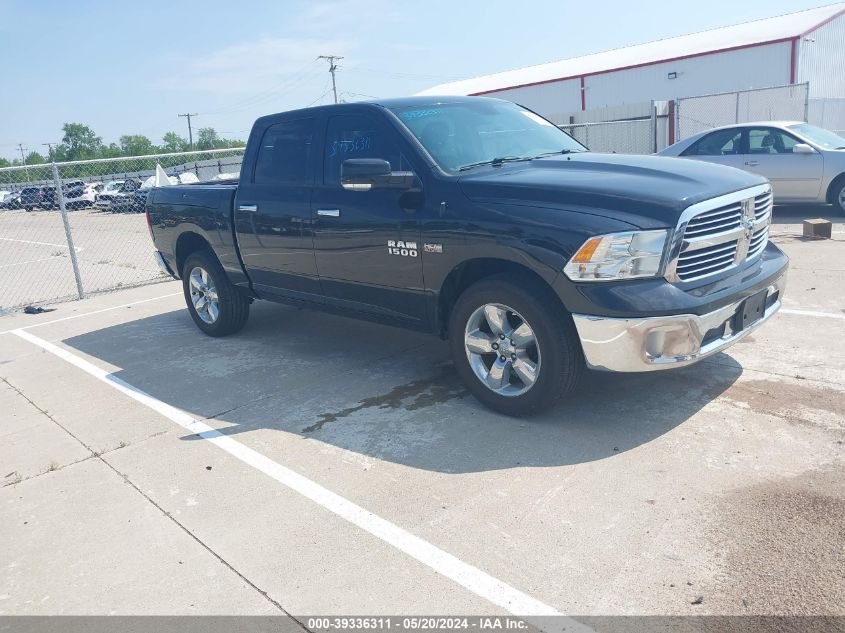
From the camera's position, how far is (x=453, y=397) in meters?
5.05

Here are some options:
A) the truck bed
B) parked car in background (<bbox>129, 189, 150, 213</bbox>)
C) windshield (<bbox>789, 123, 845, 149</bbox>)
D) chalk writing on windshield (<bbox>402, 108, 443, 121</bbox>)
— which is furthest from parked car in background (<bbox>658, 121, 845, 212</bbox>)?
parked car in background (<bbox>129, 189, 150, 213</bbox>)

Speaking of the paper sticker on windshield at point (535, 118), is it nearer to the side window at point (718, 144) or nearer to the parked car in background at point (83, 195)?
the side window at point (718, 144)

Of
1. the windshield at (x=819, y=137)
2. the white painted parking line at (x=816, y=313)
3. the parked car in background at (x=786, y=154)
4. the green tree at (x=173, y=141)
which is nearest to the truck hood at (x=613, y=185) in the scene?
the white painted parking line at (x=816, y=313)

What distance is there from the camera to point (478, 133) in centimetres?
526

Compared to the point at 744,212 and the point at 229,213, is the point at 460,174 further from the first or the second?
the point at 229,213

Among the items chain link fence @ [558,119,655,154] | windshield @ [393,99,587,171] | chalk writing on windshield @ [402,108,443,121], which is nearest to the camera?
windshield @ [393,99,587,171]

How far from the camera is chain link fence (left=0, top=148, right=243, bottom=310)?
10.9 meters

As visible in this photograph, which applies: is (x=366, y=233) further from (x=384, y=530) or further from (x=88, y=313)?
(x=88, y=313)

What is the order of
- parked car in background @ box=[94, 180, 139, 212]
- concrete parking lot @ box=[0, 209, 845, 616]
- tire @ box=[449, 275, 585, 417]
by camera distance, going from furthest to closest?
parked car in background @ box=[94, 180, 139, 212] → tire @ box=[449, 275, 585, 417] → concrete parking lot @ box=[0, 209, 845, 616]

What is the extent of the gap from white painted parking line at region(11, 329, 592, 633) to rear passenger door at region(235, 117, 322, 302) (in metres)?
1.43

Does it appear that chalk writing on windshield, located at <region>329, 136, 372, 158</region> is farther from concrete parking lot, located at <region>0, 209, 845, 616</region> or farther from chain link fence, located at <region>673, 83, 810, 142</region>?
chain link fence, located at <region>673, 83, 810, 142</region>

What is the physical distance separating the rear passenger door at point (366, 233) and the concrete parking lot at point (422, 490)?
26.8 inches

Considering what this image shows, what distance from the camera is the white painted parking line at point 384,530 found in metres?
2.84

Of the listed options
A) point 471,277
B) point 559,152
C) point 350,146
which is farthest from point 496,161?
point 350,146
